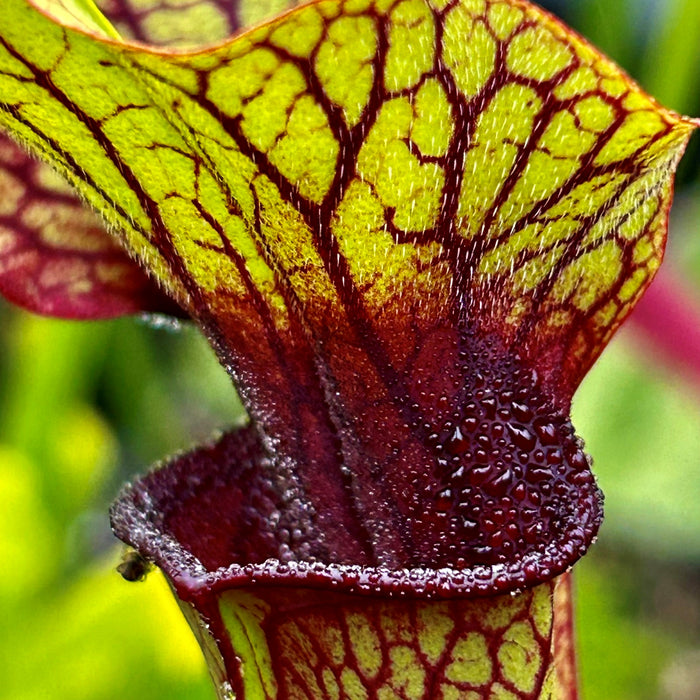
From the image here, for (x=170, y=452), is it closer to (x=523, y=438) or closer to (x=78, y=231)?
(x=78, y=231)

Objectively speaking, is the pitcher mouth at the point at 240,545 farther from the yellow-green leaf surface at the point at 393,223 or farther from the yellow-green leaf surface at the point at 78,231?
the yellow-green leaf surface at the point at 78,231

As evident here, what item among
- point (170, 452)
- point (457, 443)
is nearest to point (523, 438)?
point (457, 443)

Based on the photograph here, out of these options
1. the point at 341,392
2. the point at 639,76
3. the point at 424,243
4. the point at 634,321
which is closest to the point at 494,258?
the point at 424,243

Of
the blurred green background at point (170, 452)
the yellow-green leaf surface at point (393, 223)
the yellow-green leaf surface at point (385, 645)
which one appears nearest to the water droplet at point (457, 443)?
the yellow-green leaf surface at point (393, 223)

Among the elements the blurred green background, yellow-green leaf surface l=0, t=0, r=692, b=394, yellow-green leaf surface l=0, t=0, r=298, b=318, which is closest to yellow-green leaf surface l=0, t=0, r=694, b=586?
yellow-green leaf surface l=0, t=0, r=692, b=394

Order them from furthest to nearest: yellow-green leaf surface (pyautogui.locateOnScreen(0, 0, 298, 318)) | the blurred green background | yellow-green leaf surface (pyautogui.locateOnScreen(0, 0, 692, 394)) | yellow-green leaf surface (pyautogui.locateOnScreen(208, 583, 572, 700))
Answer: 1. the blurred green background
2. yellow-green leaf surface (pyautogui.locateOnScreen(0, 0, 298, 318))
3. yellow-green leaf surface (pyautogui.locateOnScreen(208, 583, 572, 700))
4. yellow-green leaf surface (pyautogui.locateOnScreen(0, 0, 692, 394))

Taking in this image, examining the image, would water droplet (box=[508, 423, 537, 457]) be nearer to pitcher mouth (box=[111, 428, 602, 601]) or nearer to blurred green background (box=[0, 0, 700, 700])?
pitcher mouth (box=[111, 428, 602, 601])
